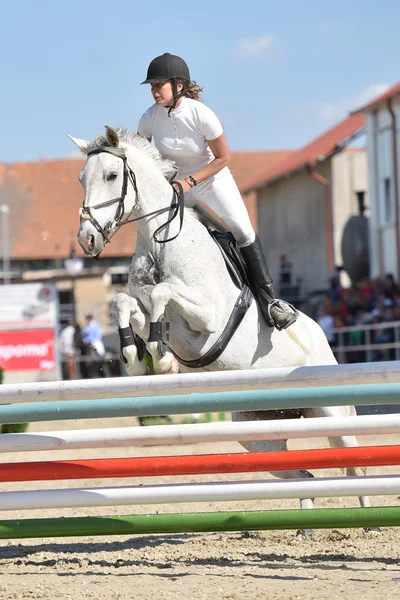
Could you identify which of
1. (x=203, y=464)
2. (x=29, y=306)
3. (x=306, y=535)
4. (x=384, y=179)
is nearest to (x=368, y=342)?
(x=29, y=306)

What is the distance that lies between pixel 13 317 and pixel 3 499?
1643 centimetres

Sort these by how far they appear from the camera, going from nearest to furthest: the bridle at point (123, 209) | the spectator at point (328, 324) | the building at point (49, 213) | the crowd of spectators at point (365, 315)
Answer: the bridle at point (123, 209) < the crowd of spectators at point (365, 315) < the spectator at point (328, 324) < the building at point (49, 213)

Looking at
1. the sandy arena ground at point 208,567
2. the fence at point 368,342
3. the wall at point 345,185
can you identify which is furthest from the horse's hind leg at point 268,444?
the wall at point 345,185

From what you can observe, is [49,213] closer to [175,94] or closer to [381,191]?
[381,191]

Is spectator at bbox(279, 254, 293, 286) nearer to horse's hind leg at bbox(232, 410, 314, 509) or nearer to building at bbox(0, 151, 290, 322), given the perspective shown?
building at bbox(0, 151, 290, 322)

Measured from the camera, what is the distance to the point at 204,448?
1019cm

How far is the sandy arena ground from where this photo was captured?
13.9ft

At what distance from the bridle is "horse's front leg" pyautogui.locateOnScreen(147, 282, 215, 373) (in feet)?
1.09

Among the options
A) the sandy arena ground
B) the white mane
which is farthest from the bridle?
the sandy arena ground

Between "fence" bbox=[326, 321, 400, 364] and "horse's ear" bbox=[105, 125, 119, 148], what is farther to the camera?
"fence" bbox=[326, 321, 400, 364]

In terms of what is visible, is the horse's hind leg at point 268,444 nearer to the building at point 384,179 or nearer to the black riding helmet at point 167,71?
the black riding helmet at point 167,71

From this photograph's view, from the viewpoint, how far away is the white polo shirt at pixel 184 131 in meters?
5.59

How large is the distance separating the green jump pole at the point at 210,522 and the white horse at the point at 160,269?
0.91 metres

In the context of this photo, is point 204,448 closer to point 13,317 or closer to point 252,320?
point 252,320
